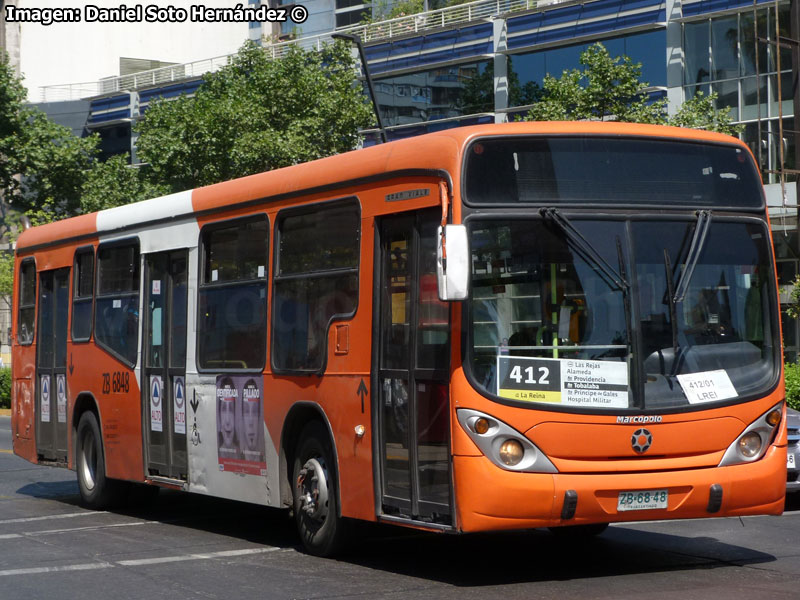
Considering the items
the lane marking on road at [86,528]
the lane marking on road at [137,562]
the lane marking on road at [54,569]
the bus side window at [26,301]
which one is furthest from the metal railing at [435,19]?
the lane marking on road at [54,569]

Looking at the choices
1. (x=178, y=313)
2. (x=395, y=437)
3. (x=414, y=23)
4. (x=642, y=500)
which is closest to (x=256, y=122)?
(x=414, y=23)

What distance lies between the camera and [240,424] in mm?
11078

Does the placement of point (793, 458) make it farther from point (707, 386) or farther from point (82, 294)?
point (82, 294)

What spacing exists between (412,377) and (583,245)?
1.43 meters

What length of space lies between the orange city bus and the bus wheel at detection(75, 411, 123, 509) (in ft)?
12.1

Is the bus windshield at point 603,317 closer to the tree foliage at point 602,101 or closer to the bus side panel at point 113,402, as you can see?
the bus side panel at point 113,402

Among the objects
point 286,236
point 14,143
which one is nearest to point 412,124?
point 14,143

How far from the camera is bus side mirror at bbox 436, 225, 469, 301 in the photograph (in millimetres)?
8023

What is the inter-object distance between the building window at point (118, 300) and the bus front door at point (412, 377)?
4.57 meters

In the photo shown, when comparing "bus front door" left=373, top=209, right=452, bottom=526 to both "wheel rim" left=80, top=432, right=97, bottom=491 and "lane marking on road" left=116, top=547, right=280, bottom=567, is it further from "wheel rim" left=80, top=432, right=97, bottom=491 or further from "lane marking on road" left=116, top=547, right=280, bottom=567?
"wheel rim" left=80, top=432, right=97, bottom=491

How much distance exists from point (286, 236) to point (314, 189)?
55 centimetres

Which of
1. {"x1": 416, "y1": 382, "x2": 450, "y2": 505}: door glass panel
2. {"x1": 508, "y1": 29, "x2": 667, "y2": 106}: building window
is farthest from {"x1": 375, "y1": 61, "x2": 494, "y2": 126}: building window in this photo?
{"x1": 416, "y1": 382, "x2": 450, "y2": 505}: door glass panel

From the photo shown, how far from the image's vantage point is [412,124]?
42562 mm

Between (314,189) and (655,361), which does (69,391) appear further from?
(655,361)
